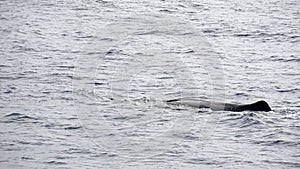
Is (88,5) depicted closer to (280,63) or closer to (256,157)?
(280,63)

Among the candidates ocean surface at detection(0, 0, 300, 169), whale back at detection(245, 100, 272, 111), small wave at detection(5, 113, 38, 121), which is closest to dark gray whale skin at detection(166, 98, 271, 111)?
whale back at detection(245, 100, 272, 111)

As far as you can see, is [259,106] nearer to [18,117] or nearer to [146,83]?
[146,83]

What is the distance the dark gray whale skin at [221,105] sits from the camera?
1795 centimetres

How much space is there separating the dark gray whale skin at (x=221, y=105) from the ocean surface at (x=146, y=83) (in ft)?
1.02

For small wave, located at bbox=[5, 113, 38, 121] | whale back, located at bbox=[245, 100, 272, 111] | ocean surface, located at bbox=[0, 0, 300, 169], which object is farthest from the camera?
whale back, located at bbox=[245, 100, 272, 111]

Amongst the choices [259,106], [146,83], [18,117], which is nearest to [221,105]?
[259,106]

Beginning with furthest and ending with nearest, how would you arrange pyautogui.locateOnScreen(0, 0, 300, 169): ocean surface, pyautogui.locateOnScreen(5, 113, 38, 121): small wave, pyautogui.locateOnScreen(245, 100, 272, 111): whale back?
pyautogui.locateOnScreen(245, 100, 272, 111): whale back < pyautogui.locateOnScreen(5, 113, 38, 121): small wave < pyautogui.locateOnScreen(0, 0, 300, 169): ocean surface

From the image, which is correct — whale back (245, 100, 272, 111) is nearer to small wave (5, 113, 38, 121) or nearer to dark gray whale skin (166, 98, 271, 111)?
dark gray whale skin (166, 98, 271, 111)

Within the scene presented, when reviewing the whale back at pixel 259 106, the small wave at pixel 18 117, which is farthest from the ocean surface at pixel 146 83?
the whale back at pixel 259 106

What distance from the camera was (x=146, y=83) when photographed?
22.9 m

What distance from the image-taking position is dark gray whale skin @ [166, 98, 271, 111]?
18.0 m

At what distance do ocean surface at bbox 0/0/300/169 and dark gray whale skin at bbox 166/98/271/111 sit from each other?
312mm

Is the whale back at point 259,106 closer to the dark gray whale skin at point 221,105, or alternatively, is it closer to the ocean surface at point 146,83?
the dark gray whale skin at point 221,105

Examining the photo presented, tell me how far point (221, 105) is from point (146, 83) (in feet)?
15.1
